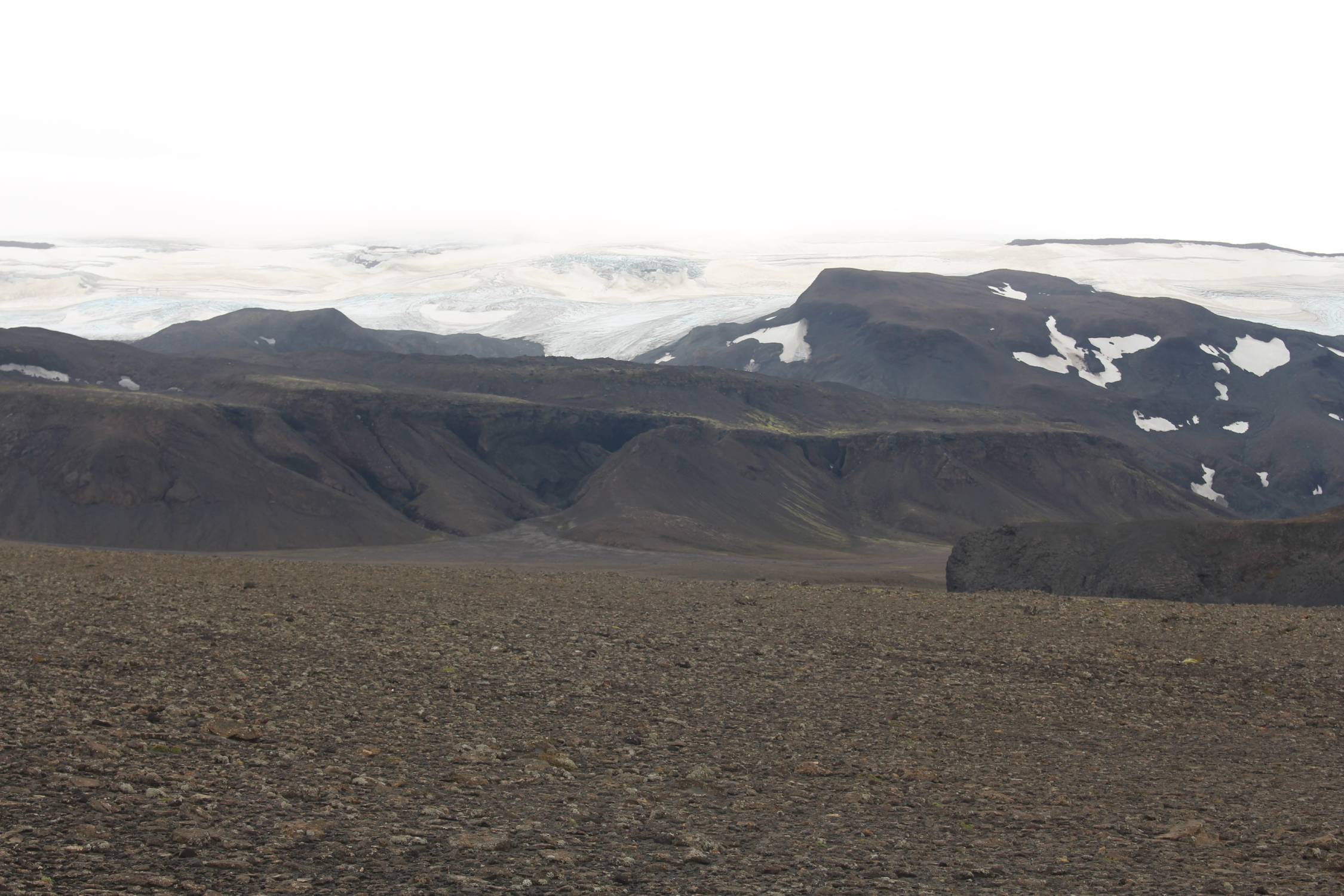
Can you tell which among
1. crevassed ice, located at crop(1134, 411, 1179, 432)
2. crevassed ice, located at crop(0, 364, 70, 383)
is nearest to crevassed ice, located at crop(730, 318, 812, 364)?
crevassed ice, located at crop(1134, 411, 1179, 432)

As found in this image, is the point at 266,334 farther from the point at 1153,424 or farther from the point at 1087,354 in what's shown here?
the point at 1153,424

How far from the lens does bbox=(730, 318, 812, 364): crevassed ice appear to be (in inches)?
7269

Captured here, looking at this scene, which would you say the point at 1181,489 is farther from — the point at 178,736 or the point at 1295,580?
the point at 178,736

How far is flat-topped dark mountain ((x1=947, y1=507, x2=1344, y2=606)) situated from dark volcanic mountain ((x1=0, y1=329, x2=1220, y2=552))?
41.0 m

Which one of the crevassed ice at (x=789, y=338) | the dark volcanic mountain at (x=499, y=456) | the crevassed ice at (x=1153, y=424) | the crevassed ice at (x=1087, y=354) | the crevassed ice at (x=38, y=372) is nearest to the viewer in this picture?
the dark volcanic mountain at (x=499, y=456)

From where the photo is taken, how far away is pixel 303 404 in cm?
9406

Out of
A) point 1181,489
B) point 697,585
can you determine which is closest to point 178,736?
point 697,585

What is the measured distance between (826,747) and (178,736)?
7.25 m

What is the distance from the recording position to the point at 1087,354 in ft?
593

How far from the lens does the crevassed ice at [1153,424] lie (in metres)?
158

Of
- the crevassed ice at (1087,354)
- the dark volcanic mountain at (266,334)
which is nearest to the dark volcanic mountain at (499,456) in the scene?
the crevassed ice at (1087,354)

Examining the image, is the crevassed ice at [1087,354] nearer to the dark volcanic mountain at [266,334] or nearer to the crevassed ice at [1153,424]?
the crevassed ice at [1153,424]

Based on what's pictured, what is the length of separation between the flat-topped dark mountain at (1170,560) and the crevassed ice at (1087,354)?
453 ft

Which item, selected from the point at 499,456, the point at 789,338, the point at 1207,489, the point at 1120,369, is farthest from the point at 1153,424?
the point at 499,456
